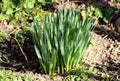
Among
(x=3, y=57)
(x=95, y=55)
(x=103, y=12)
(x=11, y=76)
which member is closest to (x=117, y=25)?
(x=103, y=12)

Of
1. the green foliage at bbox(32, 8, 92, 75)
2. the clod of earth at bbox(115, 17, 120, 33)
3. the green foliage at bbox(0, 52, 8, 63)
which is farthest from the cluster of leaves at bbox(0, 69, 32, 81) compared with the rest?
the clod of earth at bbox(115, 17, 120, 33)

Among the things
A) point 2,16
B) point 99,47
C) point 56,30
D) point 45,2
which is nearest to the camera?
point 56,30

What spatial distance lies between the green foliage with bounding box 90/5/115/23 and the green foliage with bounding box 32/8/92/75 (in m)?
1.26

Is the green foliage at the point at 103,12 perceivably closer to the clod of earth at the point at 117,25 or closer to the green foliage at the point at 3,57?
the clod of earth at the point at 117,25

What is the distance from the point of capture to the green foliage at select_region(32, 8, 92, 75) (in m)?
3.97

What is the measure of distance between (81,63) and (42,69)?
481 millimetres

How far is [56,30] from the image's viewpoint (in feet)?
13.1

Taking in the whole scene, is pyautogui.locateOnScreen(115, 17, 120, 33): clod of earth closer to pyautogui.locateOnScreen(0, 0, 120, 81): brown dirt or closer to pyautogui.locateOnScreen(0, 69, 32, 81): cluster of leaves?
pyautogui.locateOnScreen(0, 0, 120, 81): brown dirt

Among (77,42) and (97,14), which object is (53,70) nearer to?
(77,42)

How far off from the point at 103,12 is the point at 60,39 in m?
1.65

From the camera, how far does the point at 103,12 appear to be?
17.9ft

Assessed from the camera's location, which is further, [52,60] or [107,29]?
[107,29]

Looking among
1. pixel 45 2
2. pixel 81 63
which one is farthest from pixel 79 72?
pixel 45 2

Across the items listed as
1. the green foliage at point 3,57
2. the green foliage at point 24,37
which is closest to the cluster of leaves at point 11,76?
the green foliage at point 3,57
